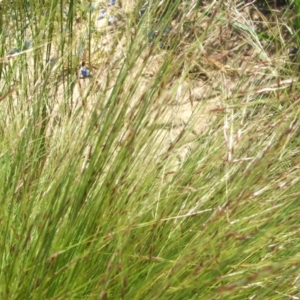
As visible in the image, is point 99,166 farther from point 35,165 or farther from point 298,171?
point 298,171

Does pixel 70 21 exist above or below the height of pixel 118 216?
above

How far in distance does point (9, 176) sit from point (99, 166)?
0.24 meters

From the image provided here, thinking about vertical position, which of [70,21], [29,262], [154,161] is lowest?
[29,262]

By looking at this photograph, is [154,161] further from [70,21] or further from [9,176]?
[70,21]

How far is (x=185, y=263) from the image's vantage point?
1.11 m

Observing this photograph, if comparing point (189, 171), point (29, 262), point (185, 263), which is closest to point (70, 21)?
point (189, 171)

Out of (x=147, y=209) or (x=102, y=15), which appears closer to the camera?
(x=147, y=209)

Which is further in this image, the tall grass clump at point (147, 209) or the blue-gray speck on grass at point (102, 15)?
the blue-gray speck on grass at point (102, 15)

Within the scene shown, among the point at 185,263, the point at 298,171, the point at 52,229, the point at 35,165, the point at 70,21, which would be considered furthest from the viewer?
the point at 70,21

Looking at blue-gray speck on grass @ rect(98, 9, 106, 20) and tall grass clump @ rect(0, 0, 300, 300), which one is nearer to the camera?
tall grass clump @ rect(0, 0, 300, 300)

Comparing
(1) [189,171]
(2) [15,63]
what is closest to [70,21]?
(2) [15,63]

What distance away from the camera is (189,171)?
4.75 feet

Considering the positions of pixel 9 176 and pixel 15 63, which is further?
pixel 15 63

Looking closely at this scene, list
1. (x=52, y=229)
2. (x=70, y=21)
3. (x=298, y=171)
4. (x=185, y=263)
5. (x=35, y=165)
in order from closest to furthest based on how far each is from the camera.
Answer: (x=185, y=263), (x=52, y=229), (x=298, y=171), (x=35, y=165), (x=70, y=21)
